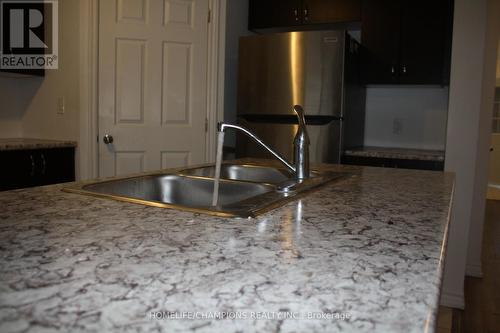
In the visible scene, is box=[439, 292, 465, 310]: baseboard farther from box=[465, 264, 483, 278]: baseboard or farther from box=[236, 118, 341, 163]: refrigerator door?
box=[236, 118, 341, 163]: refrigerator door

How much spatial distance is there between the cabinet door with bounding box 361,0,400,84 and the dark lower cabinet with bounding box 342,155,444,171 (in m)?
0.66

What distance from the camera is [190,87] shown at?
10.3 feet

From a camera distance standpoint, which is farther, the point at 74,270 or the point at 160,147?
the point at 160,147

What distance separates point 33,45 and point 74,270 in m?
3.01

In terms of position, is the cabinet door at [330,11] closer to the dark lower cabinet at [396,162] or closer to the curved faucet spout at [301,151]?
the dark lower cabinet at [396,162]

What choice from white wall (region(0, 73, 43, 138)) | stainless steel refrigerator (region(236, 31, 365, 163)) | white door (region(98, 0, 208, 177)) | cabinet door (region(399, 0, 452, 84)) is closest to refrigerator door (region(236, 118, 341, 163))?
stainless steel refrigerator (region(236, 31, 365, 163))

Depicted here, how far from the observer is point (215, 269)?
0.54m

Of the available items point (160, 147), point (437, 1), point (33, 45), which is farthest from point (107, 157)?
point (437, 1)

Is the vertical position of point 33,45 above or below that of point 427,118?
above

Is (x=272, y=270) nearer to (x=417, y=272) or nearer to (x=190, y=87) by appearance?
(x=417, y=272)

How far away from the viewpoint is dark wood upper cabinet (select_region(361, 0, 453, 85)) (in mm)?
3016

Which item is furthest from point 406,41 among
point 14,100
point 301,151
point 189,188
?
point 14,100

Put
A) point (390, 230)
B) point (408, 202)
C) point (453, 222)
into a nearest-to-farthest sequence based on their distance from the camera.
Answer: point (390, 230)
point (408, 202)
point (453, 222)

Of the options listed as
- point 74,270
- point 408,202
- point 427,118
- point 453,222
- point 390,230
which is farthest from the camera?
point 427,118
